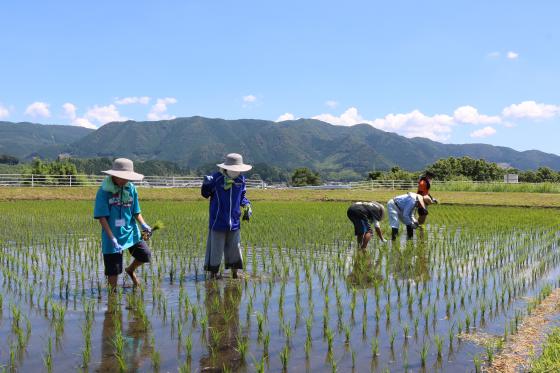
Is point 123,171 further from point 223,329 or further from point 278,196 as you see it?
point 278,196

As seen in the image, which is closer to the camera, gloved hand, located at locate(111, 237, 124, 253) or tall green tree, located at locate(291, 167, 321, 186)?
gloved hand, located at locate(111, 237, 124, 253)

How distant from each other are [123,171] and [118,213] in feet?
1.56

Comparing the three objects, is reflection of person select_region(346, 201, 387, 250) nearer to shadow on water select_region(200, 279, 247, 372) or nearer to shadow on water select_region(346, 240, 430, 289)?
shadow on water select_region(346, 240, 430, 289)

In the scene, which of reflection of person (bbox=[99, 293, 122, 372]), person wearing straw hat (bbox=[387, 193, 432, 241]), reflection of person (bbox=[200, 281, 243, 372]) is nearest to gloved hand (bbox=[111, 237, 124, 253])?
reflection of person (bbox=[99, 293, 122, 372])

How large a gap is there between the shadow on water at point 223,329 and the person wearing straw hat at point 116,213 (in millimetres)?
1094

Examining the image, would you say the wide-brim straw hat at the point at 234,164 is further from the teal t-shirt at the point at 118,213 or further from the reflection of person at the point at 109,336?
the reflection of person at the point at 109,336

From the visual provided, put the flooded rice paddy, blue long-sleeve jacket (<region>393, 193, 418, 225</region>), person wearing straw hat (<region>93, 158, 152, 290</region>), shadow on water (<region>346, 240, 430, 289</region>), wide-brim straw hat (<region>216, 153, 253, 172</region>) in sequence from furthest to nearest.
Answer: blue long-sleeve jacket (<region>393, 193, 418, 225</region>) < shadow on water (<region>346, 240, 430, 289</region>) < wide-brim straw hat (<region>216, 153, 253, 172</region>) < person wearing straw hat (<region>93, 158, 152, 290</region>) < the flooded rice paddy

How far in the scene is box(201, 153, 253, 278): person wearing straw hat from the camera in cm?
689

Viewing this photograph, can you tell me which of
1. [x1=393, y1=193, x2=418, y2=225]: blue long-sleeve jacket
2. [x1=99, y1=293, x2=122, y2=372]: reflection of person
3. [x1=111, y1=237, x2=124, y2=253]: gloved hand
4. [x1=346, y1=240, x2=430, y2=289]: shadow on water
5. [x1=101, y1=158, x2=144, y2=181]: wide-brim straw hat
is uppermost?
[x1=101, y1=158, x2=144, y2=181]: wide-brim straw hat

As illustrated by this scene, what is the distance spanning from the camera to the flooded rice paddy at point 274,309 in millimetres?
4137

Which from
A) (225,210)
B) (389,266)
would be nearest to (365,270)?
(389,266)

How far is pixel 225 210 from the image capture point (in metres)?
6.95

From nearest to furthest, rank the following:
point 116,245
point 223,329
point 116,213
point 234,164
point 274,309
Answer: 1. point 223,329
2. point 274,309
3. point 116,245
4. point 116,213
5. point 234,164

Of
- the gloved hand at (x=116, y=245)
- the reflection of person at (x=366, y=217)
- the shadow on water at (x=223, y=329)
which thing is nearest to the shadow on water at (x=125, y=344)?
the shadow on water at (x=223, y=329)
